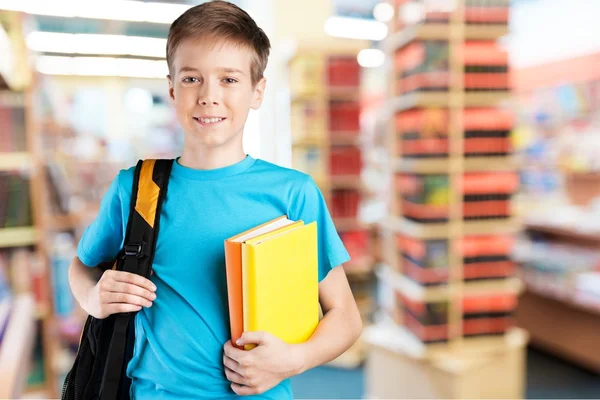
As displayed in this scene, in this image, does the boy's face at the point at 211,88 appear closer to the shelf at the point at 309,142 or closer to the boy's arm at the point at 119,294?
the boy's arm at the point at 119,294

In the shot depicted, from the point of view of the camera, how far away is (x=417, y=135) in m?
3.04

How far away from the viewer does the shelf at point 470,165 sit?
9.83 ft

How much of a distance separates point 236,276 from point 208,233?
13 centimetres

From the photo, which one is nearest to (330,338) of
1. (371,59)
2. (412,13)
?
(412,13)

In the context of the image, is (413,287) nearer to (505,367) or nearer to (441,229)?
(441,229)

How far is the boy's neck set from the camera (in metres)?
0.96

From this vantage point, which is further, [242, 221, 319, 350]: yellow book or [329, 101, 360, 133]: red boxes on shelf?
[329, 101, 360, 133]: red boxes on shelf

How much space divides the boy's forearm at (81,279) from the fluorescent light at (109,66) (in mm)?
5761

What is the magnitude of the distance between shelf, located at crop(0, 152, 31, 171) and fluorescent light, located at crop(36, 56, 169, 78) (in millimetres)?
4140

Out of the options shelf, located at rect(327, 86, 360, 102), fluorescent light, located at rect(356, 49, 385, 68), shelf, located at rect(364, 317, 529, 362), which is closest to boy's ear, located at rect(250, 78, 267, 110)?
shelf, located at rect(364, 317, 529, 362)

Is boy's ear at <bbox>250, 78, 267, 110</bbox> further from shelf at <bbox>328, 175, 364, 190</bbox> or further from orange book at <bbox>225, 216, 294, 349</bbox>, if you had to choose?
shelf at <bbox>328, 175, 364, 190</bbox>

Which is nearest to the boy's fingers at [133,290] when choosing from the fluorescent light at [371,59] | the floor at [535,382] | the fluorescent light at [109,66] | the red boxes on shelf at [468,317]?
the red boxes on shelf at [468,317]

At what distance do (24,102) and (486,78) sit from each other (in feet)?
7.91

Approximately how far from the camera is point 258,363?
82 centimetres
